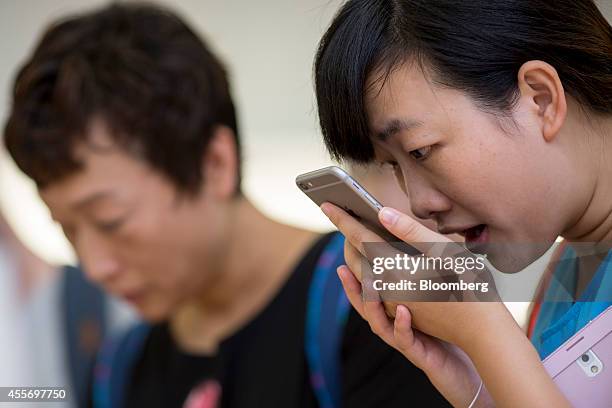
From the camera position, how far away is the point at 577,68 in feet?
4.50

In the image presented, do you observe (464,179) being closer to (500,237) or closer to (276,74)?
(500,237)

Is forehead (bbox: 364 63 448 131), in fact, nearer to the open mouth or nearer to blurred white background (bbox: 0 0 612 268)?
the open mouth

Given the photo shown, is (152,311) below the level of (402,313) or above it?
below

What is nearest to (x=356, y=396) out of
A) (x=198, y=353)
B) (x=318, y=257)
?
(x=318, y=257)

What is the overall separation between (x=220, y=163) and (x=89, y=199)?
0.33 m

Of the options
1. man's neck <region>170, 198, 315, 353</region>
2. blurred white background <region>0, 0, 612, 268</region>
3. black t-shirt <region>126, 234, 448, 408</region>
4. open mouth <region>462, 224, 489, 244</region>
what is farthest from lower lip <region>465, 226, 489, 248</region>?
blurred white background <region>0, 0, 612, 268</region>

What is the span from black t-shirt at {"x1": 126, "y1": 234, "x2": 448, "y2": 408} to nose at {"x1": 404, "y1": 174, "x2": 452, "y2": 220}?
38 centimetres

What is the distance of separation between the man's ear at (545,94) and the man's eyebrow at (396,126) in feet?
0.53

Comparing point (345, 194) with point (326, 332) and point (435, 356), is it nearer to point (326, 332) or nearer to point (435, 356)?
point (435, 356)

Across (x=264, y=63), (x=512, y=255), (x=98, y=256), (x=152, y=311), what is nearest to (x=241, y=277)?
(x=152, y=311)

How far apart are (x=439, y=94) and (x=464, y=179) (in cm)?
13

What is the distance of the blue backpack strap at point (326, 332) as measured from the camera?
5.74 ft

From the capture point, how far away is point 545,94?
135 cm

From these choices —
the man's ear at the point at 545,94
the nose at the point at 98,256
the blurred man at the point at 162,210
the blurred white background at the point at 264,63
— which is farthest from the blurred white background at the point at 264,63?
the man's ear at the point at 545,94
